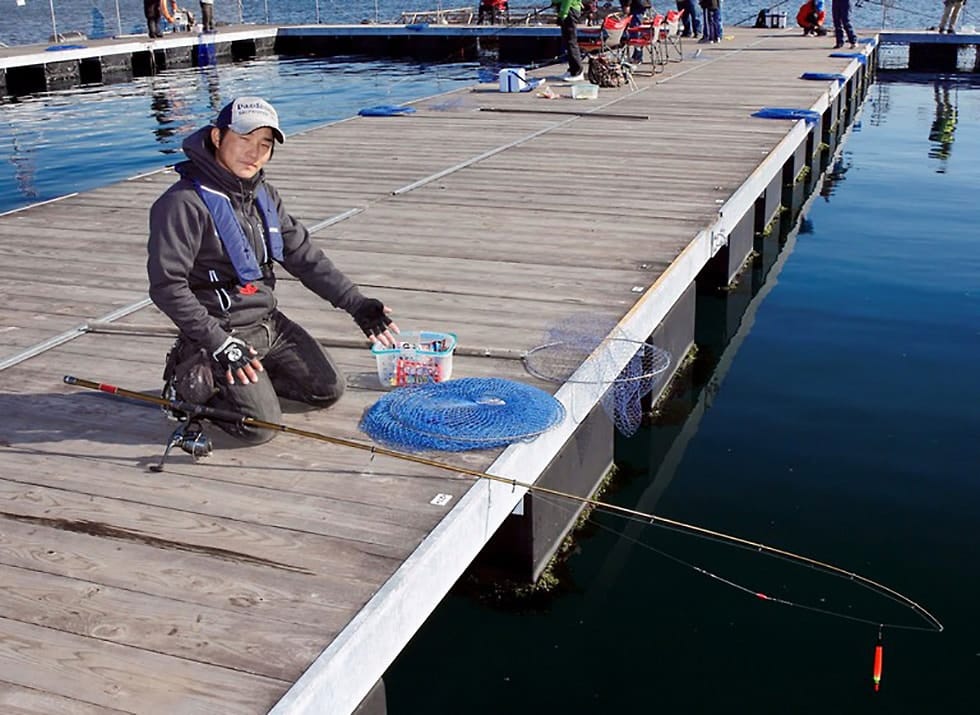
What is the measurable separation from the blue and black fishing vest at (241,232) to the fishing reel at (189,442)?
0.62 metres

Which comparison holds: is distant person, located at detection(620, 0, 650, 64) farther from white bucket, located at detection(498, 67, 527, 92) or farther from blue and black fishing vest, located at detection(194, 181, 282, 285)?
blue and black fishing vest, located at detection(194, 181, 282, 285)

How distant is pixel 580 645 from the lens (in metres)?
4.83

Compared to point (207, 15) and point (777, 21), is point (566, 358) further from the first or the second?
point (207, 15)

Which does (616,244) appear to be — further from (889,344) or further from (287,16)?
(287,16)

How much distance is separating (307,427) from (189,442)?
0.54 m

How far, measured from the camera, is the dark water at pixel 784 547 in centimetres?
452

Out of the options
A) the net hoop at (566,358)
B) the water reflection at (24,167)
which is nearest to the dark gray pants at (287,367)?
the net hoop at (566,358)

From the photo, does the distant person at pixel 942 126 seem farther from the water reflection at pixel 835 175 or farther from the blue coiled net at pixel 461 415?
the blue coiled net at pixel 461 415

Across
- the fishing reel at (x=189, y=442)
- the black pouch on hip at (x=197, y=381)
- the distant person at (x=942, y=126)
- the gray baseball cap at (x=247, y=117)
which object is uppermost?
the gray baseball cap at (x=247, y=117)

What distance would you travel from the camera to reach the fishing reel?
402cm

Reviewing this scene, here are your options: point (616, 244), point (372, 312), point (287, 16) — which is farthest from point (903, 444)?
point (287, 16)

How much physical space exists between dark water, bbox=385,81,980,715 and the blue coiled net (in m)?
1.07

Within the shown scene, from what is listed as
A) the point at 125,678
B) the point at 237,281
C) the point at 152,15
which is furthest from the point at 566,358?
the point at 152,15

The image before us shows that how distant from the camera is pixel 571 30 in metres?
15.8
